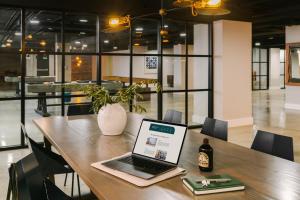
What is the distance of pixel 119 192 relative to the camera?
1610 millimetres

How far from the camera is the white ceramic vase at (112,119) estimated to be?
300cm

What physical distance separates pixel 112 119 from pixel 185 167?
1132 mm

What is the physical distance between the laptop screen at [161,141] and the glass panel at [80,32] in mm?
5703

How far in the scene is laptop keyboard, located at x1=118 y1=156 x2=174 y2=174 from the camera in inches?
75.1

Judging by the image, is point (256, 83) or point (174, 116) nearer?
point (174, 116)

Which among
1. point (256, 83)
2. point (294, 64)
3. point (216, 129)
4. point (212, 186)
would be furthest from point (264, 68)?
point (212, 186)

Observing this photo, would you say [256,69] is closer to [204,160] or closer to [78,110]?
[78,110]

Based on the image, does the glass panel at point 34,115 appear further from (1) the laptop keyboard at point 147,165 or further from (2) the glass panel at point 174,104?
(1) the laptop keyboard at point 147,165

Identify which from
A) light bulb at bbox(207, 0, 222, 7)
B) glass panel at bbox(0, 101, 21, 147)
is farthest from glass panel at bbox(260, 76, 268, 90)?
light bulb at bbox(207, 0, 222, 7)

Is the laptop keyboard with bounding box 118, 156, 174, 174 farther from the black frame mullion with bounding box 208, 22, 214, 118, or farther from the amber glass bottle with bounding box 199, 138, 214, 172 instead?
the black frame mullion with bounding box 208, 22, 214, 118

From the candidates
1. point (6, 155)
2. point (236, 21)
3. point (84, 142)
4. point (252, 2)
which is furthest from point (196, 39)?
point (84, 142)

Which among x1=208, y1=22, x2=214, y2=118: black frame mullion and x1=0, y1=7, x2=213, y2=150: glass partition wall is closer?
x1=0, y1=7, x2=213, y2=150: glass partition wall

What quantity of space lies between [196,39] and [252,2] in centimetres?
170

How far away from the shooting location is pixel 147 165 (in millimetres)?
2006
